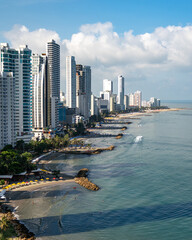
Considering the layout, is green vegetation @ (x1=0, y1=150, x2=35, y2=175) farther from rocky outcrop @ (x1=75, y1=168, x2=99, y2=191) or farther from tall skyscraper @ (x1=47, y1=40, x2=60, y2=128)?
tall skyscraper @ (x1=47, y1=40, x2=60, y2=128)

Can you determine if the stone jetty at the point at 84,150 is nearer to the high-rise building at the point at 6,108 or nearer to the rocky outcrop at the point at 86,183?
the high-rise building at the point at 6,108

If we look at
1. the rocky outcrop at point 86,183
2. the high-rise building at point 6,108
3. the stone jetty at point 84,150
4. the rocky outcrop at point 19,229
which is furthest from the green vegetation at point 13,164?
the stone jetty at point 84,150

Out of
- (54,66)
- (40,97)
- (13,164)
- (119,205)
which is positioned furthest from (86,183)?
(54,66)

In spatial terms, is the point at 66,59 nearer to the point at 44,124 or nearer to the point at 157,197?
the point at 44,124

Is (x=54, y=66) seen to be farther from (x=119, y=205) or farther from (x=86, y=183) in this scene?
(x=119, y=205)

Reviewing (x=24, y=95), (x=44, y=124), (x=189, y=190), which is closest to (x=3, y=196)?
(x=189, y=190)
